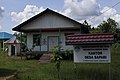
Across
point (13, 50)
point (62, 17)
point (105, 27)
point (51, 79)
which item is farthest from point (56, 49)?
point (105, 27)

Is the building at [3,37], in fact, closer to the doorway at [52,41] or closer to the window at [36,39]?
the window at [36,39]

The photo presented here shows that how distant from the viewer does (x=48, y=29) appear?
109 feet

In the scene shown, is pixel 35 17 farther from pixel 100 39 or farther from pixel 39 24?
pixel 100 39

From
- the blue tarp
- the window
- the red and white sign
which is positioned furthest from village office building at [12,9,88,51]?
the blue tarp

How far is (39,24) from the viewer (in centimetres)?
3228

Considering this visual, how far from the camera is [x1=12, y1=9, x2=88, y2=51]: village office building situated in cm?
3145

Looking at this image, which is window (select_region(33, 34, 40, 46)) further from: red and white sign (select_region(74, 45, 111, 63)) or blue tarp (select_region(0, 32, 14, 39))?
blue tarp (select_region(0, 32, 14, 39))

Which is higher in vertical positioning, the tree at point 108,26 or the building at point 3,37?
the tree at point 108,26

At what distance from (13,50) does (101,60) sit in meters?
24.7

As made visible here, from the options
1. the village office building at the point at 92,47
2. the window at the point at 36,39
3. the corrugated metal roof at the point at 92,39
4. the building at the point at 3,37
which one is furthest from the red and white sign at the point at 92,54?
the building at the point at 3,37

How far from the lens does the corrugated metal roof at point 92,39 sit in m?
13.0

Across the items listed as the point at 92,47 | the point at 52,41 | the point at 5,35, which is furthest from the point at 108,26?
the point at 92,47

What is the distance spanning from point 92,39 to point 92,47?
51cm

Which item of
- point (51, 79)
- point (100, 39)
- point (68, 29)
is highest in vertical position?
point (68, 29)
